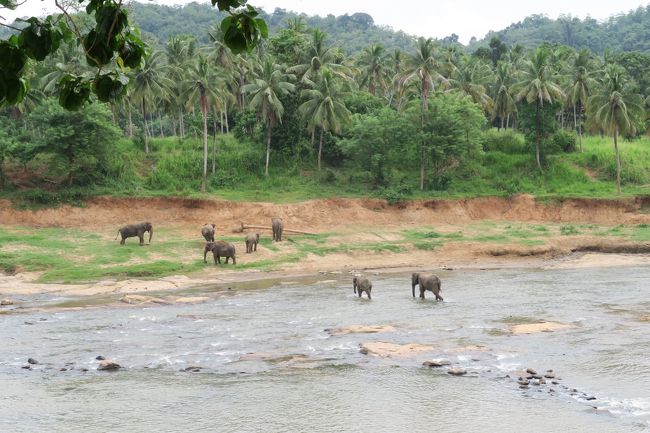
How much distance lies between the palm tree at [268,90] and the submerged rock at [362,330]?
2796cm

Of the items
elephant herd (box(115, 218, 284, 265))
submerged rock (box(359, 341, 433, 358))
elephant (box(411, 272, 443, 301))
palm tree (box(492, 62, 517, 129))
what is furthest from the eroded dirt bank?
submerged rock (box(359, 341, 433, 358))

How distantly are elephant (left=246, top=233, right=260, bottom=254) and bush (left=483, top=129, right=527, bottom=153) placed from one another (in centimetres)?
2603

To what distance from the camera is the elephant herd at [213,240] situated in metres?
35.2

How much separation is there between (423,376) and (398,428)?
319 centimetres

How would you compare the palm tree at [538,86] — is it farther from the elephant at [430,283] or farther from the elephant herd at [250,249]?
the elephant at [430,283]

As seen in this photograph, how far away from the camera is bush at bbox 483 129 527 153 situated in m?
58.2

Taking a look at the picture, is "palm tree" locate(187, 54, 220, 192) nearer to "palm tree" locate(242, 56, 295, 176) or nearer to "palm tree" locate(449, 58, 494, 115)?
"palm tree" locate(242, 56, 295, 176)

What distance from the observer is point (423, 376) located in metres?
16.6

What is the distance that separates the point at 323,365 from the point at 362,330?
396cm

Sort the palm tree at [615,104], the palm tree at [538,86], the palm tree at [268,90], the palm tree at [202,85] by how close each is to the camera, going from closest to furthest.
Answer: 1. the palm tree at [202,85]
2. the palm tree at [615,104]
3. the palm tree at [268,90]
4. the palm tree at [538,86]

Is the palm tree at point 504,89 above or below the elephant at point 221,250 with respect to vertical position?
above

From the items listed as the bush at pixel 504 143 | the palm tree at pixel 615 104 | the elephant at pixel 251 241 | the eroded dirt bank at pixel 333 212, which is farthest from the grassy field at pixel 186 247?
the bush at pixel 504 143

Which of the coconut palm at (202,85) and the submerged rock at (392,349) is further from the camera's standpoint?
the coconut palm at (202,85)

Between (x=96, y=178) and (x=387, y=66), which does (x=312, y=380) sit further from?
(x=387, y=66)
